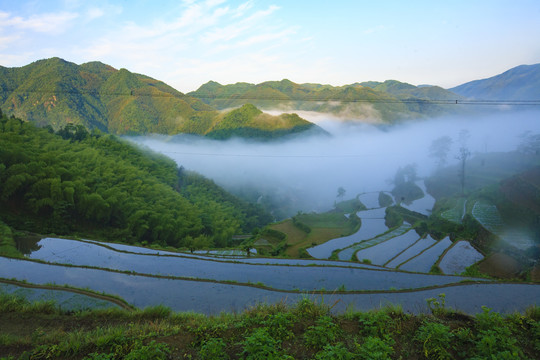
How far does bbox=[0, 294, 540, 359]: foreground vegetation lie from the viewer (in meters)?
4.44

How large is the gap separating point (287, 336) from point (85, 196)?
16.9m

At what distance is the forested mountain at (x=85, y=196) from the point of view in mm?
17172

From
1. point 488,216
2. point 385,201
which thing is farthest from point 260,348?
point 385,201

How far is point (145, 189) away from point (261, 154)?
3158 inches

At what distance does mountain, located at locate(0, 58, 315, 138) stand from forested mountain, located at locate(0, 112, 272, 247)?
60522mm

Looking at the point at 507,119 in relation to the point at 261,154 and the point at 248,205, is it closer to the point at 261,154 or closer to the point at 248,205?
the point at 261,154

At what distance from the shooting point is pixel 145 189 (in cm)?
2475

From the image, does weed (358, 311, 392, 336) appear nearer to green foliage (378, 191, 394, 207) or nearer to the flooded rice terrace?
the flooded rice terrace

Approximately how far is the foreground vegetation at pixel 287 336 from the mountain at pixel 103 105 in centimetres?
8314

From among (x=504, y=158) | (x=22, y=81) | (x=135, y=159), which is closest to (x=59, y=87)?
(x=22, y=81)

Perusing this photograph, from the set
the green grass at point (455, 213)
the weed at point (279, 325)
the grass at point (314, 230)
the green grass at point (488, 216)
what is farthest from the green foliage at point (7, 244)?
the green grass at point (455, 213)

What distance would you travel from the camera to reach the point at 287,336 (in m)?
5.06

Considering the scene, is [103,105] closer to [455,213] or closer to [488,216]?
[455,213]

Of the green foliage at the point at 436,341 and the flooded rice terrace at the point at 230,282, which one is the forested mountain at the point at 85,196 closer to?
the flooded rice terrace at the point at 230,282
